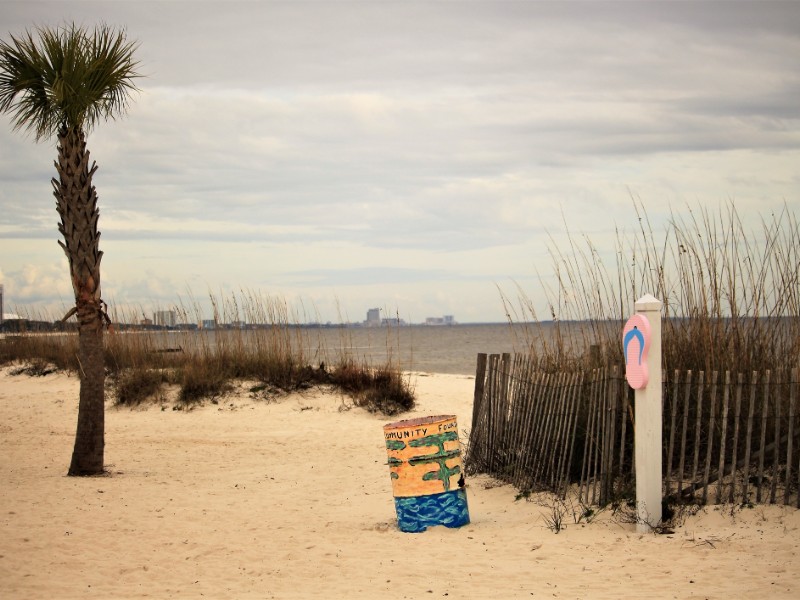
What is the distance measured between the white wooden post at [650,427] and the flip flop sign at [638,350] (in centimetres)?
5

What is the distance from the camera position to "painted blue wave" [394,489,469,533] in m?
6.56

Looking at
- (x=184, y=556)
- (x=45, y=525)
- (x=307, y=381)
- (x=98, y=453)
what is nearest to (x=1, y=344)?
(x=307, y=381)

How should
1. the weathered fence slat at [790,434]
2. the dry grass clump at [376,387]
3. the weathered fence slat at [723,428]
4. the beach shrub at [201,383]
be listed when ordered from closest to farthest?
the weathered fence slat at [790,434]
the weathered fence slat at [723,428]
the dry grass clump at [376,387]
the beach shrub at [201,383]

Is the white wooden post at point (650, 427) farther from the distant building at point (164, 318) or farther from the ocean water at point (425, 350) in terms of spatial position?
the distant building at point (164, 318)

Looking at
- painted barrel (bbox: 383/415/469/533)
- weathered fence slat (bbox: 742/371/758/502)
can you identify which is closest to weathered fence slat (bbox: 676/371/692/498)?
weathered fence slat (bbox: 742/371/758/502)

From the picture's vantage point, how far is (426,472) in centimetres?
648

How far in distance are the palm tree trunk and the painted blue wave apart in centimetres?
458

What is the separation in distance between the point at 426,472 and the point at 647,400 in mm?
1773

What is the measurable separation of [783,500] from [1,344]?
75.3ft

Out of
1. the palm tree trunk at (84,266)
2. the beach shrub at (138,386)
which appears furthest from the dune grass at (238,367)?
the palm tree trunk at (84,266)

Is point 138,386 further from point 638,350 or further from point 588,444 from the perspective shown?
point 638,350

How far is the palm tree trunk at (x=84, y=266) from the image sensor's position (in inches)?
372

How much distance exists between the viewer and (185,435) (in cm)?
1315

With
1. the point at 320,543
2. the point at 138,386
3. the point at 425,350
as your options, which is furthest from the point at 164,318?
the point at 425,350
